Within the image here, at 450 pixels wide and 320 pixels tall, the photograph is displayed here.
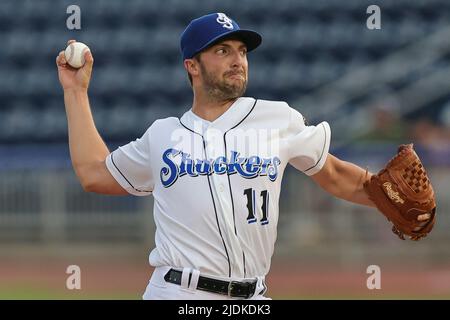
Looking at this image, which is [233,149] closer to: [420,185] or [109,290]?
[420,185]

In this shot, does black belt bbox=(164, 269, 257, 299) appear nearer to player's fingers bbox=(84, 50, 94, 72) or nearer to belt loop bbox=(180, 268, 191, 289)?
belt loop bbox=(180, 268, 191, 289)

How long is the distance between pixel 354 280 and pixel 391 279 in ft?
1.18

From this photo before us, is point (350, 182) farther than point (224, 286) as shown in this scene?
Yes

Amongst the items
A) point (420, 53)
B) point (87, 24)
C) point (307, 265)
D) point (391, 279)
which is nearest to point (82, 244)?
point (307, 265)

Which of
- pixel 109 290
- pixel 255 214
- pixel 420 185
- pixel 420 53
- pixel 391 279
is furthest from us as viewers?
pixel 420 53

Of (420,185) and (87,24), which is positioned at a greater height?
(87,24)

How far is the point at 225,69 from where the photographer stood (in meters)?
3.83

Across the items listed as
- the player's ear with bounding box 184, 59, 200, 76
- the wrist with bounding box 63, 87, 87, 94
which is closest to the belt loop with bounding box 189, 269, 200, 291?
the player's ear with bounding box 184, 59, 200, 76

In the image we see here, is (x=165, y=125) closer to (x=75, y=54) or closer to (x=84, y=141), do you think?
(x=84, y=141)

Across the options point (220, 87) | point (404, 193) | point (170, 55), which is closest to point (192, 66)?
point (220, 87)

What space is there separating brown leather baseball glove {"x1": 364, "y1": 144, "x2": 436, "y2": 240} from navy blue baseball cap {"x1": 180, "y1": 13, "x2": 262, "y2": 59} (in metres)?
0.77

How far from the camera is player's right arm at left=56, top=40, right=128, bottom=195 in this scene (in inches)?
159

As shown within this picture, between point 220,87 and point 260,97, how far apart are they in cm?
Result: 872
